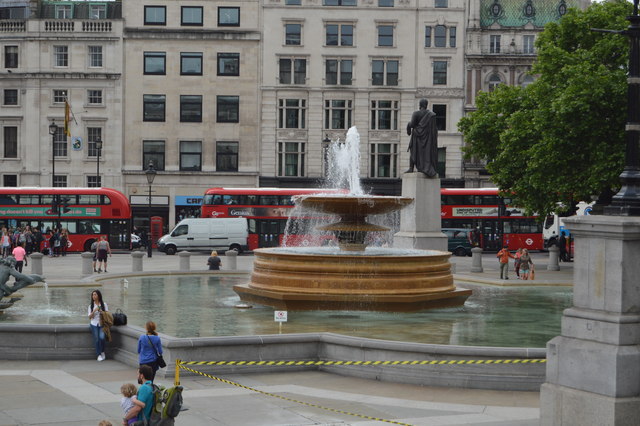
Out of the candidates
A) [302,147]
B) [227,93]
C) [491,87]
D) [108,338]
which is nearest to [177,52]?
[227,93]

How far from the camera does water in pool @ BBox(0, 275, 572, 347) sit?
59.9ft

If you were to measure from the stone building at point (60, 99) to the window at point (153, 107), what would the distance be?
1744 millimetres

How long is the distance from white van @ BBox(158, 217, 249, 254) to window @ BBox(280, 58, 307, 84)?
17145 mm

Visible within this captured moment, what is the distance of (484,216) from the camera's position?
54.6 metres

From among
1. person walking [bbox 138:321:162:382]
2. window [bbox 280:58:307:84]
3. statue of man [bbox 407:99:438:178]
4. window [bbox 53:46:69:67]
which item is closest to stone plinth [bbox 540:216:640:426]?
person walking [bbox 138:321:162:382]

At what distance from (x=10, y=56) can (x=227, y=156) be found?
16179 millimetres

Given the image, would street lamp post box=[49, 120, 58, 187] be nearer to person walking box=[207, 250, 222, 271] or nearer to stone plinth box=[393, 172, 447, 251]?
person walking box=[207, 250, 222, 271]

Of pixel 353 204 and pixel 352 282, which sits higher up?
pixel 353 204

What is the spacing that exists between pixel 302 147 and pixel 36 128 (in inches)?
716

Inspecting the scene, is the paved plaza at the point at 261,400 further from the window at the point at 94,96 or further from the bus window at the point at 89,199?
the window at the point at 94,96

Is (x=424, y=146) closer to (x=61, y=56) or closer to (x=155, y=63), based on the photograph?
(x=155, y=63)

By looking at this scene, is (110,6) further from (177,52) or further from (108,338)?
(108,338)

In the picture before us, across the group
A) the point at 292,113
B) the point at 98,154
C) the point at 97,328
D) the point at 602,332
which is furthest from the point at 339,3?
the point at 602,332

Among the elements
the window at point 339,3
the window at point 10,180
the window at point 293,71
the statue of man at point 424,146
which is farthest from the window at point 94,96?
the statue of man at point 424,146
